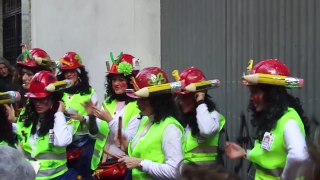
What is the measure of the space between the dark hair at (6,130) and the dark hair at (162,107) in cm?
139

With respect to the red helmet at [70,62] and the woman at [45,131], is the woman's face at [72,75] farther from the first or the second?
the woman at [45,131]

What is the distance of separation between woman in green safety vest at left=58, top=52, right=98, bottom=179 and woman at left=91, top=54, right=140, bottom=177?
0.53 feet

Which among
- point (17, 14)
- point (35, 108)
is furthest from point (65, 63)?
point (17, 14)

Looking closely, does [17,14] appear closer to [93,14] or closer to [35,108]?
[93,14]

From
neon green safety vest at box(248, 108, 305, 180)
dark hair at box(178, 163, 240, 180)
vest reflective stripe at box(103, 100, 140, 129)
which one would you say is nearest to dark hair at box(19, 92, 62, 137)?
vest reflective stripe at box(103, 100, 140, 129)

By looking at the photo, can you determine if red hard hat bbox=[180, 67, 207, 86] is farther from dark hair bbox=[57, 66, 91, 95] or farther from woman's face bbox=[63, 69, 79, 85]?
woman's face bbox=[63, 69, 79, 85]

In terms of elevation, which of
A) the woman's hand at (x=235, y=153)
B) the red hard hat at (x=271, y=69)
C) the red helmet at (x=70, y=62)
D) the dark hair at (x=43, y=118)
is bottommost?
the woman's hand at (x=235, y=153)

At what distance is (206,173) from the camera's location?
2.17 metres

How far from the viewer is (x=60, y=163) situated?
18.3 feet

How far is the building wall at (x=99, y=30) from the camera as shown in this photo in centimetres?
900

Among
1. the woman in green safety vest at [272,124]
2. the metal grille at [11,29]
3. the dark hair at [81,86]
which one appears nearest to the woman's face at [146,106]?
the woman in green safety vest at [272,124]

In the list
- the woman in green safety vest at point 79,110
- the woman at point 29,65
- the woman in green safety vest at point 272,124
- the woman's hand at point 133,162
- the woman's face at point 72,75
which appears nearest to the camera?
the woman in green safety vest at point 272,124

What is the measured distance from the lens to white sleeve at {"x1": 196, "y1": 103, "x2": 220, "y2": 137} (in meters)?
5.47

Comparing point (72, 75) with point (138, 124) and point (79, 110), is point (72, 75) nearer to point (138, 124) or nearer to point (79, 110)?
point (79, 110)
